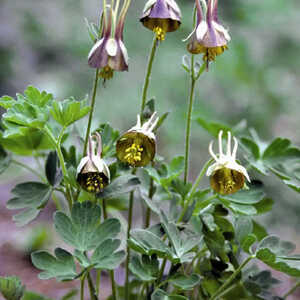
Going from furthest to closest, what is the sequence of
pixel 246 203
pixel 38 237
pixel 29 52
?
pixel 29 52 → pixel 38 237 → pixel 246 203

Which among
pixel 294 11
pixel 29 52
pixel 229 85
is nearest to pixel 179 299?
pixel 229 85

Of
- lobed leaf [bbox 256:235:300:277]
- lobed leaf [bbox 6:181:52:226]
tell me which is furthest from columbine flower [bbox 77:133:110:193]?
lobed leaf [bbox 256:235:300:277]

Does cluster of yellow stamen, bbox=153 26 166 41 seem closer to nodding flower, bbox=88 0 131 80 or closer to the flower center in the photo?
nodding flower, bbox=88 0 131 80

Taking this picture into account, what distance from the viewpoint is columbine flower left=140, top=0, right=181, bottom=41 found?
92cm

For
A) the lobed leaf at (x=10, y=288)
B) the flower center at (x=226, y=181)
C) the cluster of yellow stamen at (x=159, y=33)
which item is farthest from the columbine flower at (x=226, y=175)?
the lobed leaf at (x=10, y=288)

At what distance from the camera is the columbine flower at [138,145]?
93 centimetres

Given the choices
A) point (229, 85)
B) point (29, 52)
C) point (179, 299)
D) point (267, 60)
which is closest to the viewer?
A: point (179, 299)

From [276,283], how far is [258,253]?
0.75 ft

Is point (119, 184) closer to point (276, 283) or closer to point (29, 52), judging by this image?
point (276, 283)

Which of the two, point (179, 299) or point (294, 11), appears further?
point (294, 11)

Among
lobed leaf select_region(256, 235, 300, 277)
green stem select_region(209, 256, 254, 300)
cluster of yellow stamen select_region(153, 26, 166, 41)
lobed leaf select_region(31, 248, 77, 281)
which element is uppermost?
cluster of yellow stamen select_region(153, 26, 166, 41)

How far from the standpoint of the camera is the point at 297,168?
122 centimetres

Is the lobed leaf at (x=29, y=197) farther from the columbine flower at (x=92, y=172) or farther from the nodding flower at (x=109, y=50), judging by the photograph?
the nodding flower at (x=109, y=50)

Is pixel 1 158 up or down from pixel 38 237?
up
